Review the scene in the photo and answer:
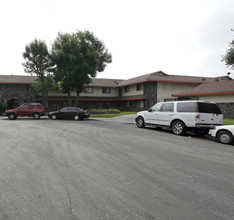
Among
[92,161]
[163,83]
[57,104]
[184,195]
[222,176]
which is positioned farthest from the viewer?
[57,104]

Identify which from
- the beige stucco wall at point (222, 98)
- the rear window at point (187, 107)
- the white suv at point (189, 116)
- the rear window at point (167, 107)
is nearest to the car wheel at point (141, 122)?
the white suv at point (189, 116)

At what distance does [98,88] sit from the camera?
39.4 meters

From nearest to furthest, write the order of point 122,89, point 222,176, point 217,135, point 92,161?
point 222,176
point 92,161
point 217,135
point 122,89

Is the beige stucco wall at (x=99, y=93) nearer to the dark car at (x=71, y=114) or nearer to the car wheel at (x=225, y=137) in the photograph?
the dark car at (x=71, y=114)

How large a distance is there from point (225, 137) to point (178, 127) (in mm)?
2728

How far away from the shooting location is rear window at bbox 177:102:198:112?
35.5 feet

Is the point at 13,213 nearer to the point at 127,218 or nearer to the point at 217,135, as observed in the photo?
the point at 127,218

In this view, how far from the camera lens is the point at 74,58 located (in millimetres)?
28406

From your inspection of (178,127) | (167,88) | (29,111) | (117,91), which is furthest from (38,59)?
(178,127)

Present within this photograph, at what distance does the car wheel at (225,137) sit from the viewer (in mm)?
8913

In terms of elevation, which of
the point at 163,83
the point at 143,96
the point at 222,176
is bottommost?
the point at 222,176

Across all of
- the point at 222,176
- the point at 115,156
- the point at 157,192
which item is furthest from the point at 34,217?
the point at 222,176

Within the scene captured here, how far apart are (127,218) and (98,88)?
123 ft

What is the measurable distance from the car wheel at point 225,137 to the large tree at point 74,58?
2308 centimetres
